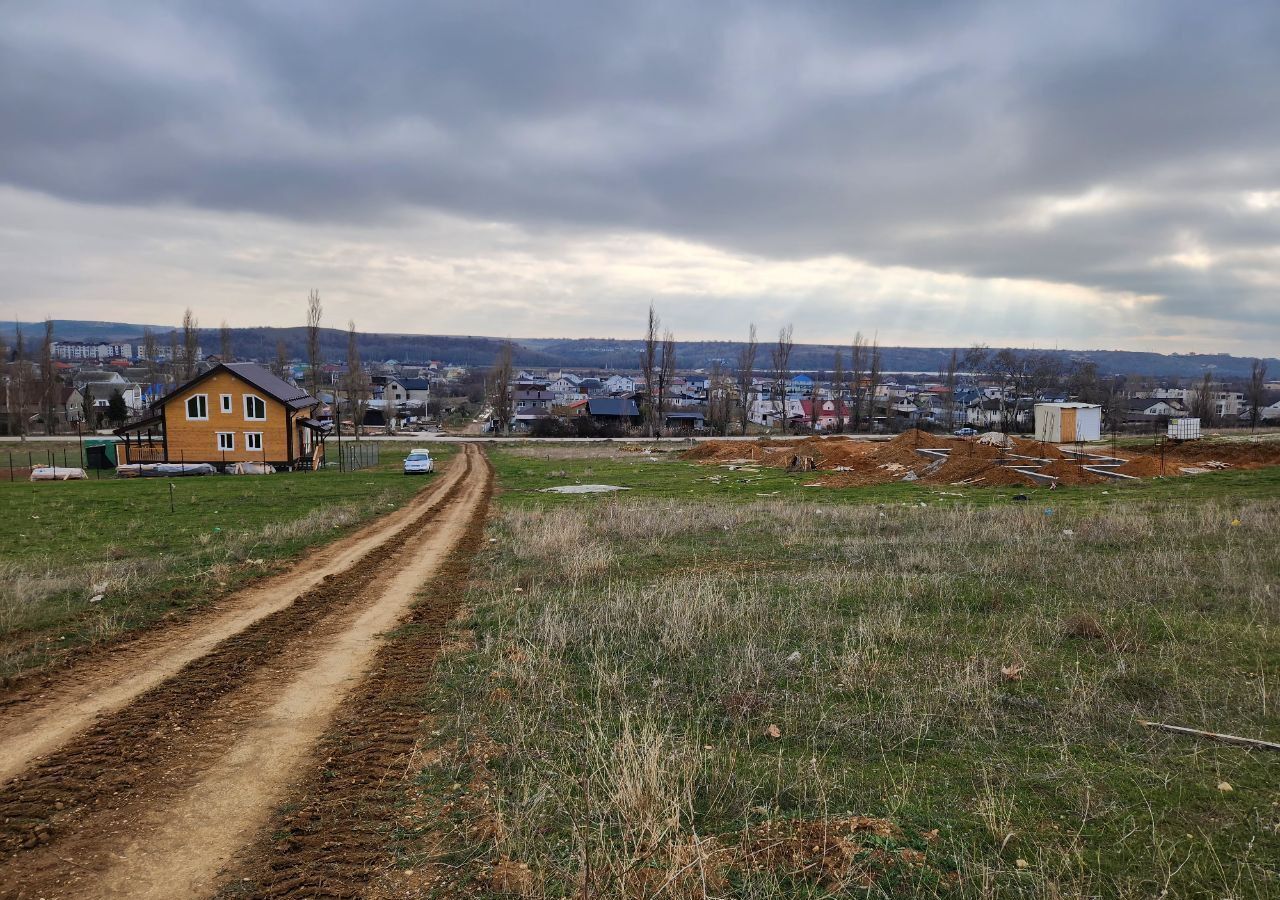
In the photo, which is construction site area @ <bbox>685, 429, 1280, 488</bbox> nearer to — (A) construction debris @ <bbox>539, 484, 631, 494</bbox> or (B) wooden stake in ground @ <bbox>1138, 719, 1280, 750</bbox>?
(A) construction debris @ <bbox>539, 484, 631, 494</bbox>

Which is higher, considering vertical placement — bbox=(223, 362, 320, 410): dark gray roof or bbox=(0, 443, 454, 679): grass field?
bbox=(223, 362, 320, 410): dark gray roof

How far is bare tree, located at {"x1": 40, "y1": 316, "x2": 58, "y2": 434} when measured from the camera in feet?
283

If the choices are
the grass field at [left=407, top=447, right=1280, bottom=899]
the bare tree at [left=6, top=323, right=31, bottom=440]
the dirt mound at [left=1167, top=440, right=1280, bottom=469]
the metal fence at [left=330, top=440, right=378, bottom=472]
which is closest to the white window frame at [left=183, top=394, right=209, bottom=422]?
the metal fence at [left=330, top=440, right=378, bottom=472]

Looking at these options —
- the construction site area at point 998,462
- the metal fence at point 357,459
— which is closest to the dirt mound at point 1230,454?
the construction site area at point 998,462

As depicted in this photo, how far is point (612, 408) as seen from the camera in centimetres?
10094

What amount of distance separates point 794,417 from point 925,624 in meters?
112

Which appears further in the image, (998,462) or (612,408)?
(612,408)

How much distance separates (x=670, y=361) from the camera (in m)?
91.6

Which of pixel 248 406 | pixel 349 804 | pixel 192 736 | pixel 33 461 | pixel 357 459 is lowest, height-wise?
pixel 33 461

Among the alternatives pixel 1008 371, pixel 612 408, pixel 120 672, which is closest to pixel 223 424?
pixel 120 672

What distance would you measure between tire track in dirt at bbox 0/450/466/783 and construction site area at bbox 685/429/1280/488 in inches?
1079

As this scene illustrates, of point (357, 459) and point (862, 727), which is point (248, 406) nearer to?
point (357, 459)

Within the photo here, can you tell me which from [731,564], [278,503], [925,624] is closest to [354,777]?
[925,624]

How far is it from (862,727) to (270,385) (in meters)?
54.4
